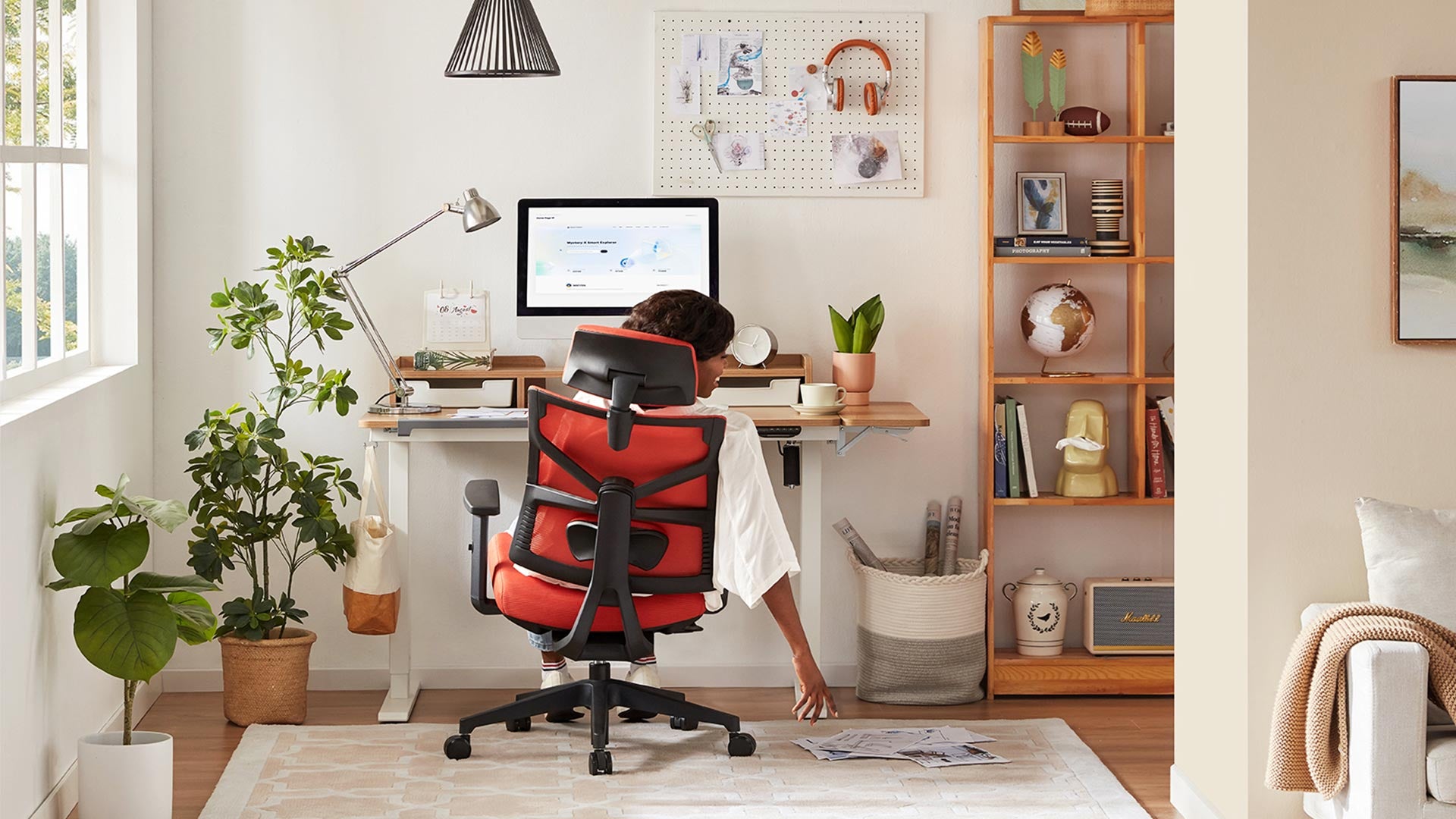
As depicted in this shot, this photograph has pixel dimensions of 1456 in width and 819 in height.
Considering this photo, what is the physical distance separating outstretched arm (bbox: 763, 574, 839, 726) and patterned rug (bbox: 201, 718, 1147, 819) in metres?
0.23

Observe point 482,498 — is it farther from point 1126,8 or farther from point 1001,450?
point 1126,8

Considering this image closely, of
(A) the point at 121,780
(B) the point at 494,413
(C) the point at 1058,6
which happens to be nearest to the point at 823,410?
(B) the point at 494,413

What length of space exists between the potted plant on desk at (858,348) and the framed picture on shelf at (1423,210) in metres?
1.54

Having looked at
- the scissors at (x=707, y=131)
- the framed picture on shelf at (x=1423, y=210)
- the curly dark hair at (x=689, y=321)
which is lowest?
the curly dark hair at (x=689, y=321)

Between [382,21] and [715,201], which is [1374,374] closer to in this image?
[715,201]

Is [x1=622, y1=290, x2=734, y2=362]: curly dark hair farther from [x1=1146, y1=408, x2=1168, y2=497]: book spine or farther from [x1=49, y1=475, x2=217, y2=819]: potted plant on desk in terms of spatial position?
[x1=1146, y1=408, x2=1168, y2=497]: book spine

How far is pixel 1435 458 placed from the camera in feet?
9.11

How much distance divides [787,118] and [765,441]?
3.10ft

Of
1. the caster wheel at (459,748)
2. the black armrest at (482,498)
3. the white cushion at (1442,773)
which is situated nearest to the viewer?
the white cushion at (1442,773)

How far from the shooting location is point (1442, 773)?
7.87 ft

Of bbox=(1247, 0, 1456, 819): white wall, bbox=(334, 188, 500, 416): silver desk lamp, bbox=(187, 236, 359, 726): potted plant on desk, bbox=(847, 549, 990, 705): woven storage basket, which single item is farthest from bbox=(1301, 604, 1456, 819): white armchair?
bbox=(187, 236, 359, 726): potted plant on desk

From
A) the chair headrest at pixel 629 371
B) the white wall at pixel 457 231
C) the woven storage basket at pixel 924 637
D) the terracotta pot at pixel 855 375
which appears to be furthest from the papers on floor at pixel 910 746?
the chair headrest at pixel 629 371

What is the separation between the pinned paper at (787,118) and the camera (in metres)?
4.20

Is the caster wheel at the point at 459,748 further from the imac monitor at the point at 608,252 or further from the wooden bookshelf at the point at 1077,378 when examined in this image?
the wooden bookshelf at the point at 1077,378
